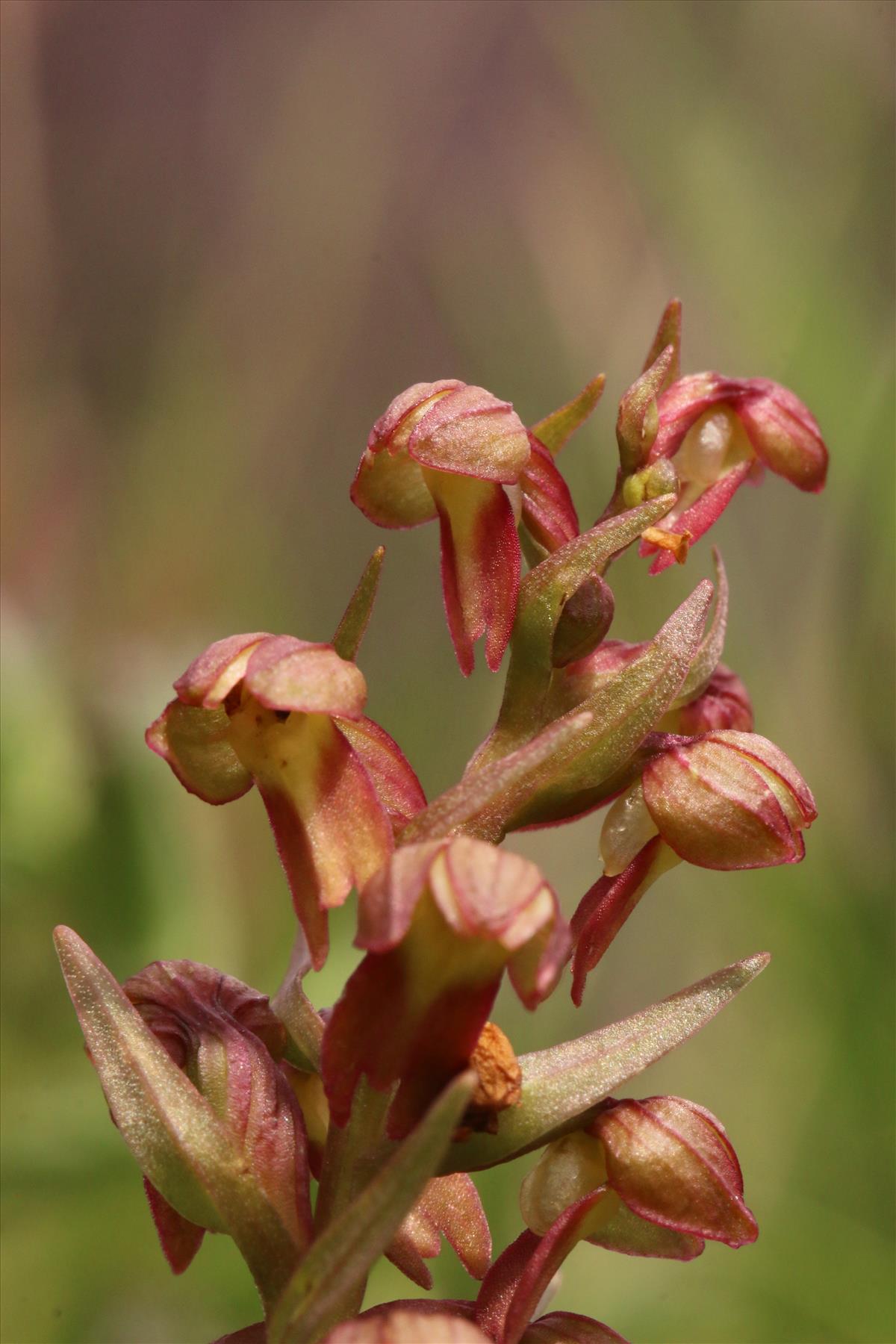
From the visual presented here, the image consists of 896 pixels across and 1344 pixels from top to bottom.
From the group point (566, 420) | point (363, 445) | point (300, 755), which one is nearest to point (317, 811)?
point (300, 755)

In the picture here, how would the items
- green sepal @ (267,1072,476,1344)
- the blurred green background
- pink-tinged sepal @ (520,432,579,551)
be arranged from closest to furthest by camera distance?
1. green sepal @ (267,1072,476,1344)
2. pink-tinged sepal @ (520,432,579,551)
3. the blurred green background

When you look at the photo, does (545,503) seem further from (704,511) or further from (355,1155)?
(355,1155)

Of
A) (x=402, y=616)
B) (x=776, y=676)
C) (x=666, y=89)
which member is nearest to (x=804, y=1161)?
(x=776, y=676)

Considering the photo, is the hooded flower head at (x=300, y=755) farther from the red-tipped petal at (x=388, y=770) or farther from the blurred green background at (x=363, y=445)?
the blurred green background at (x=363, y=445)

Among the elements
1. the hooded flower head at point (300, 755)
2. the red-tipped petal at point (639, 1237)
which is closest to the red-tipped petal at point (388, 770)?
the hooded flower head at point (300, 755)

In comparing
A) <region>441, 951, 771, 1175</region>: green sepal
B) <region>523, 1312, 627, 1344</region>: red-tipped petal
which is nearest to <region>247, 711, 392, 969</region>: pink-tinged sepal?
<region>441, 951, 771, 1175</region>: green sepal

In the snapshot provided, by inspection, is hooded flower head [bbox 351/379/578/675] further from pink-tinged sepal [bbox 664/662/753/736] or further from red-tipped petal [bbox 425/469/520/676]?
pink-tinged sepal [bbox 664/662/753/736]

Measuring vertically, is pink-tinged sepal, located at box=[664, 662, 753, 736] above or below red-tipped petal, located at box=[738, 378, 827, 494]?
below
